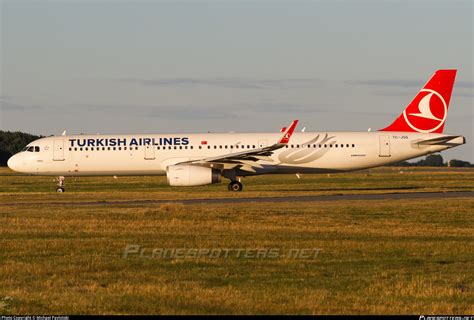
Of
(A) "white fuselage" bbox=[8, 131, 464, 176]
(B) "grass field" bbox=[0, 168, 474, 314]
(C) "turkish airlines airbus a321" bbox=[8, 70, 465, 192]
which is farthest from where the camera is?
(A) "white fuselage" bbox=[8, 131, 464, 176]

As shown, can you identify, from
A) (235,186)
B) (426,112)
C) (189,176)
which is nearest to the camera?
(189,176)

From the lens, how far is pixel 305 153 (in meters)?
44.8

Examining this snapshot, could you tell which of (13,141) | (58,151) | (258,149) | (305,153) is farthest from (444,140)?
(13,141)

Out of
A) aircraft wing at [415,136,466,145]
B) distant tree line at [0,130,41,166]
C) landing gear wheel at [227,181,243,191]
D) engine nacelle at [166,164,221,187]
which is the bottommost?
landing gear wheel at [227,181,243,191]

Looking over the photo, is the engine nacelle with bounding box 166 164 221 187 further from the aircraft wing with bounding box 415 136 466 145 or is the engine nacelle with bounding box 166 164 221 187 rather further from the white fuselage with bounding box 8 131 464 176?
the aircraft wing with bounding box 415 136 466 145

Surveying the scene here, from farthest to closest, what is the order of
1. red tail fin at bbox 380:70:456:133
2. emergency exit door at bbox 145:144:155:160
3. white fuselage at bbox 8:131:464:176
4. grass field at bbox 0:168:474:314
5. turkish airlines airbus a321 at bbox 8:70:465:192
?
red tail fin at bbox 380:70:456:133
emergency exit door at bbox 145:144:155:160
white fuselage at bbox 8:131:464:176
turkish airlines airbus a321 at bbox 8:70:465:192
grass field at bbox 0:168:474:314

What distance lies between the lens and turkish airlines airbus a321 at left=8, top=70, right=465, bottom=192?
44.7m

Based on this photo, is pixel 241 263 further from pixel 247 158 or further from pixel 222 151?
pixel 222 151

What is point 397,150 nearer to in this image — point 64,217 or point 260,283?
point 64,217

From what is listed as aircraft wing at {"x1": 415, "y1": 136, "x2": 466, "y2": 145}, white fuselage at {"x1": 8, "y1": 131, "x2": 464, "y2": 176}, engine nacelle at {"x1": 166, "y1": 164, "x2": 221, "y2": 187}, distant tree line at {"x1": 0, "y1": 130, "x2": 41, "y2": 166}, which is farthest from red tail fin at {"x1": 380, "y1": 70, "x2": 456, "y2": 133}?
distant tree line at {"x1": 0, "y1": 130, "x2": 41, "y2": 166}

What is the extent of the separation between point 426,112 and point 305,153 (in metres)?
8.17

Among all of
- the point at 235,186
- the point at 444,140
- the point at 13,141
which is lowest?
the point at 235,186

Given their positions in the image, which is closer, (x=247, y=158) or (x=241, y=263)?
(x=241, y=263)

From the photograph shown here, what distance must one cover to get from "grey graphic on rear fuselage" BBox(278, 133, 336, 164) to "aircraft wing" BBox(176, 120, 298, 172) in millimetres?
928
